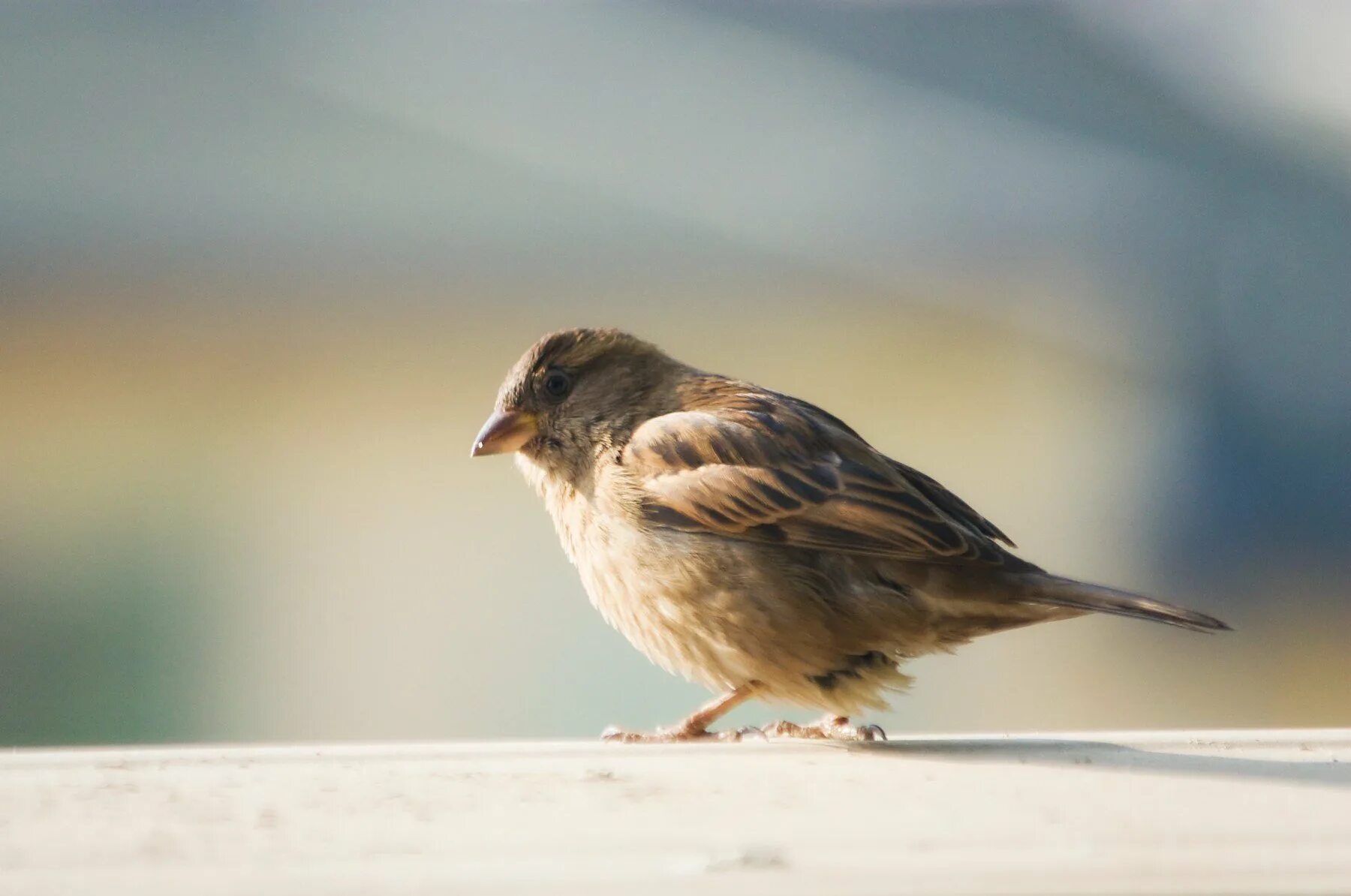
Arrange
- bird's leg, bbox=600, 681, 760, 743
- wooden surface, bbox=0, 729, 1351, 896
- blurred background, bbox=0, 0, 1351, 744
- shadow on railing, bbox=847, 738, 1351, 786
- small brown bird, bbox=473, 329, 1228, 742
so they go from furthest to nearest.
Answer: blurred background, bbox=0, 0, 1351, 744 → bird's leg, bbox=600, 681, 760, 743 → small brown bird, bbox=473, 329, 1228, 742 → shadow on railing, bbox=847, 738, 1351, 786 → wooden surface, bbox=0, 729, 1351, 896

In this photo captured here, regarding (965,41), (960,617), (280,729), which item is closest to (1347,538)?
(965,41)

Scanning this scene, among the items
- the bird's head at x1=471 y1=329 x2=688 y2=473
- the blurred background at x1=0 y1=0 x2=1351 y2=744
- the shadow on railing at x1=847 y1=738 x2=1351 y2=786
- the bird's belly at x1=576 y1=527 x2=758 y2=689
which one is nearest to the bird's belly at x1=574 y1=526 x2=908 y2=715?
the bird's belly at x1=576 y1=527 x2=758 y2=689

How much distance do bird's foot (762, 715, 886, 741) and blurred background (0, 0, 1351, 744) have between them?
4.52m

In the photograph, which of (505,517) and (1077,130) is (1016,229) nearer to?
(1077,130)

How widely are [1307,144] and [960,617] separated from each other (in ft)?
27.2

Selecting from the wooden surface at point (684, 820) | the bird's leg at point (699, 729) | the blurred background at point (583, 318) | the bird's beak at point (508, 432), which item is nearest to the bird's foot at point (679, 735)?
the bird's leg at point (699, 729)

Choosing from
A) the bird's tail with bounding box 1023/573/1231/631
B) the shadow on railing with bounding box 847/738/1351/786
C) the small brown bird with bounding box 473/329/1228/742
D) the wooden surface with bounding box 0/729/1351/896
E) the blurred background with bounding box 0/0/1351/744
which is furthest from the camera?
the blurred background with bounding box 0/0/1351/744

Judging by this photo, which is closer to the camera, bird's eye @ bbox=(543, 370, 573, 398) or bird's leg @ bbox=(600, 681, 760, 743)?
bird's leg @ bbox=(600, 681, 760, 743)

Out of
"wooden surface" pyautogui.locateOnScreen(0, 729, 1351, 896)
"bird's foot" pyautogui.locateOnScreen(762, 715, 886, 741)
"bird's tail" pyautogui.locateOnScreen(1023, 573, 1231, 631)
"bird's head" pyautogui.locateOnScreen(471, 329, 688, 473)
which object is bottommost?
"bird's foot" pyautogui.locateOnScreen(762, 715, 886, 741)

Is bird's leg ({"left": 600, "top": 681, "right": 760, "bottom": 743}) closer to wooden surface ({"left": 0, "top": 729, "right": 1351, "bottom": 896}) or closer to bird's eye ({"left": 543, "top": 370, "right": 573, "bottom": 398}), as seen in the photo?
wooden surface ({"left": 0, "top": 729, "right": 1351, "bottom": 896})

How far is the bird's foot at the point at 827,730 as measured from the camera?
9.14 ft

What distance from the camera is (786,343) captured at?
456 inches

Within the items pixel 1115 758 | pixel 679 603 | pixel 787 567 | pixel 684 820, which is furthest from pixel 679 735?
pixel 684 820

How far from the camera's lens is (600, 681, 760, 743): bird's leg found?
2.83 metres
